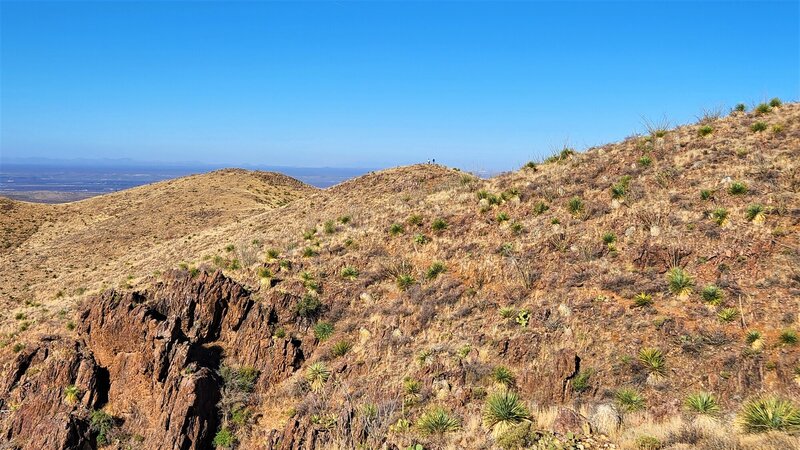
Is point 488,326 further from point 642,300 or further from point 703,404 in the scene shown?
point 703,404

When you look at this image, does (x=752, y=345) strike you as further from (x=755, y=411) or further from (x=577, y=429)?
(x=577, y=429)

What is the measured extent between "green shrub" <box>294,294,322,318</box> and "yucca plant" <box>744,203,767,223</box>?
15806mm

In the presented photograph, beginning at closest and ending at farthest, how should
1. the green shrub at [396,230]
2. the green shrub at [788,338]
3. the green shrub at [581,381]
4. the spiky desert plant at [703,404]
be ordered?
1. the spiky desert plant at [703,404]
2. the green shrub at [788,338]
3. the green shrub at [581,381]
4. the green shrub at [396,230]

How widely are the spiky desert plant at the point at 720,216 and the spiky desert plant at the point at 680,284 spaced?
3.15 m

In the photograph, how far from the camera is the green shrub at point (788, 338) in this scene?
11.2 meters

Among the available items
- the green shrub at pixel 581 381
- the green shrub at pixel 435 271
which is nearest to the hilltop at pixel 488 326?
the green shrub at pixel 581 381

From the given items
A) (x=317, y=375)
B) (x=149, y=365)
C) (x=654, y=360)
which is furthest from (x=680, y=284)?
(x=149, y=365)

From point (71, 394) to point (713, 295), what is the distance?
65.3ft

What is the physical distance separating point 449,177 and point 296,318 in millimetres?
19854

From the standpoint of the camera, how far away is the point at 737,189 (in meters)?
17.2

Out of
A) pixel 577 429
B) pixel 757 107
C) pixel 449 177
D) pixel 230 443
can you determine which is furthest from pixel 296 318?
pixel 757 107

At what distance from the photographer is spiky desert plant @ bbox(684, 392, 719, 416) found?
1020 cm

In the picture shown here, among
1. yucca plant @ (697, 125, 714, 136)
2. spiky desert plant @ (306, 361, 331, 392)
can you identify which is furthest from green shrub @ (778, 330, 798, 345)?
yucca plant @ (697, 125, 714, 136)

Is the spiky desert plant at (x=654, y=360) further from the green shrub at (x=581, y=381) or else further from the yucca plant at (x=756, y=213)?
the yucca plant at (x=756, y=213)
